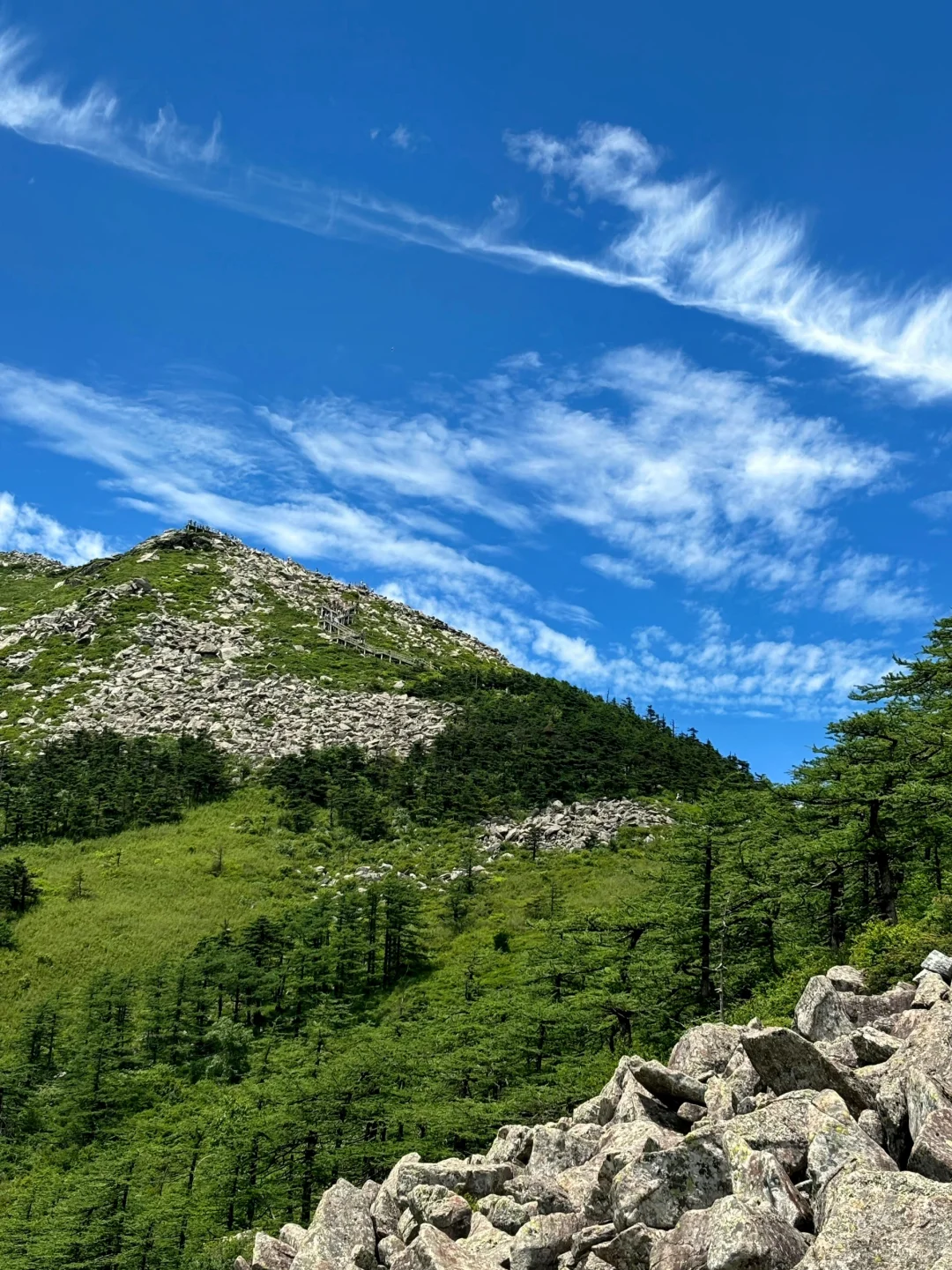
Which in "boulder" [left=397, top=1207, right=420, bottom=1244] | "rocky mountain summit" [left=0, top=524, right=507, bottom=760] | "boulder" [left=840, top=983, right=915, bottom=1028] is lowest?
"boulder" [left=397, top=1207, right=420, bottom=1244]

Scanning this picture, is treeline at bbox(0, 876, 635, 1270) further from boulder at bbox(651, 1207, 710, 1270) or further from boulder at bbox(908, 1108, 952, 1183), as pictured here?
boulder at bbox(908, 1108, 952, 1183)

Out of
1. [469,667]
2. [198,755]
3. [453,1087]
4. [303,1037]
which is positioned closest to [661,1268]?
[453,1087]

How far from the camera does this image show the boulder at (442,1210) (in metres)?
13.4

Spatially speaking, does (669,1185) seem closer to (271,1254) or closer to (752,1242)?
(752,1242)

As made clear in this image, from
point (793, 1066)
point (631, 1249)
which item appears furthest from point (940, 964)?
point (631, 1249)

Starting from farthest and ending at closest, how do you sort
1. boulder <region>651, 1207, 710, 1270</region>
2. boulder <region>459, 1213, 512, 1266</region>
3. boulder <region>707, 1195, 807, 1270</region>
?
boulder <region>459, 1213, 512, 1266</region> < boulder <region>651, 1207, 710, 1270</region> < boulder <region>707, 1195, 807, 1270</region>

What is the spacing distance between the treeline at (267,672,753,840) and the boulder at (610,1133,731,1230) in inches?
2787

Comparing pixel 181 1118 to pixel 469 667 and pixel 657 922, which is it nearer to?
pixel 657 922

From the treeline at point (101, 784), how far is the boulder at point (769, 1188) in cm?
8029

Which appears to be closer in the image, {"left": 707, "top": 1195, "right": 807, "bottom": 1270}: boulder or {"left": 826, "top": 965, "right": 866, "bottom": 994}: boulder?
{"left": 707, "top": 1195, "right": 807, "bottom": 1270}: boulder

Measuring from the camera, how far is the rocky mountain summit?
107 meters

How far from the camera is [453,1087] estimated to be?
2989 centimetres

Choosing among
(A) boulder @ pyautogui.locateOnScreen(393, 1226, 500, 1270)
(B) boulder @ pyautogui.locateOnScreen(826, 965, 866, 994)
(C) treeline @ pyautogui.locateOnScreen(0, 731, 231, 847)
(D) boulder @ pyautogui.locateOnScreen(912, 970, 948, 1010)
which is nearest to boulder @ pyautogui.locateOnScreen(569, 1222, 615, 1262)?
(A) boulder @ pyautogui.locateOnScreen(393, 1226, 500, 1270)

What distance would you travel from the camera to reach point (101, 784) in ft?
282
